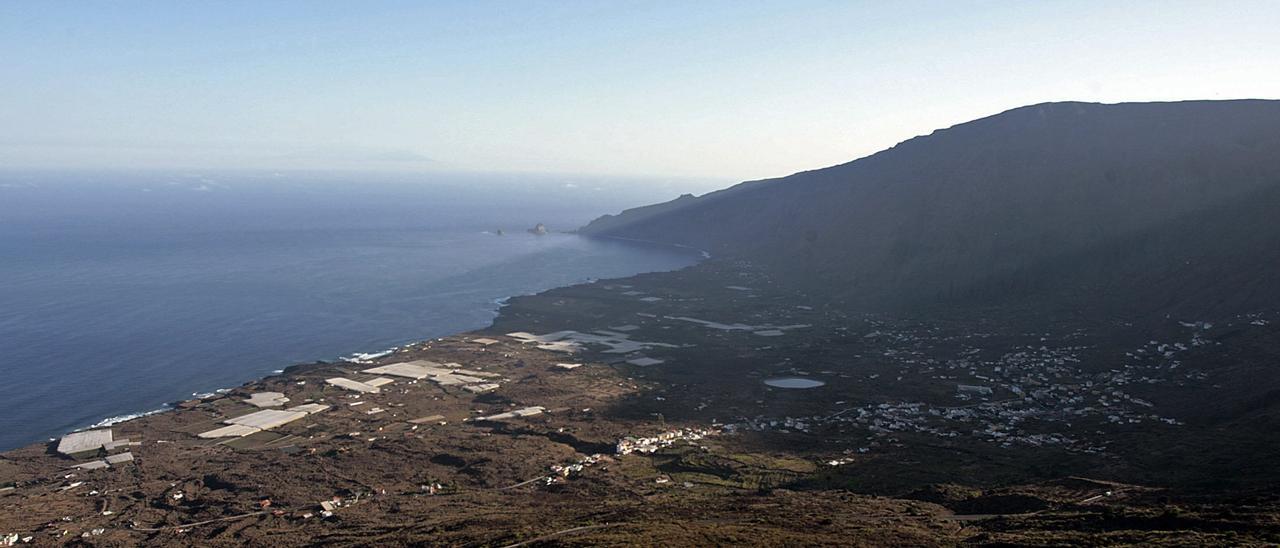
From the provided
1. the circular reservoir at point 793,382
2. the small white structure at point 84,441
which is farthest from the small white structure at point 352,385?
the circular reservoir at point 793,382

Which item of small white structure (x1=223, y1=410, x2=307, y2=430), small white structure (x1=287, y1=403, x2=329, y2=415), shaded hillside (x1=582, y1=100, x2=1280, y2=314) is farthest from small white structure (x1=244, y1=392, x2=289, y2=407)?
shaded hillside (x1=582, y1=100, x2=1280, y2=314)

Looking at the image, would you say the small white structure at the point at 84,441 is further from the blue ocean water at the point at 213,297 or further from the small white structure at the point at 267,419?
the small white structure at the point at 267,419

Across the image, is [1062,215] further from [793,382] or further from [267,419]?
[267,419]

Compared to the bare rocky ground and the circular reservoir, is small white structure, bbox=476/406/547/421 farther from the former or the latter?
the circular reservoir

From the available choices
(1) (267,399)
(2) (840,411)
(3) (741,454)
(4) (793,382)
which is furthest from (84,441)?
(4) (793,382)

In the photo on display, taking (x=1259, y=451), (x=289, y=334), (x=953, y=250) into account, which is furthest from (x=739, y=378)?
(x=953, y=250)

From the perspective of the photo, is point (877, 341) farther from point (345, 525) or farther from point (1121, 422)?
point (345, 525)
